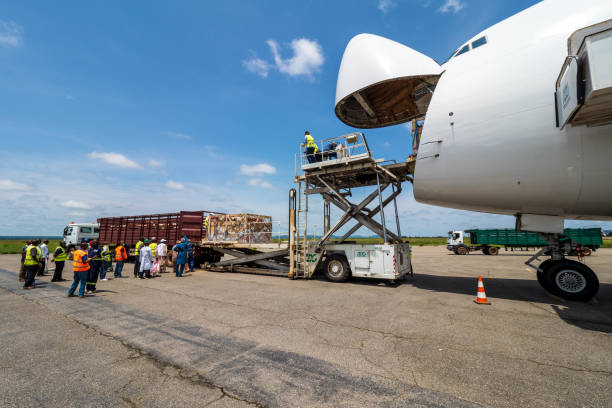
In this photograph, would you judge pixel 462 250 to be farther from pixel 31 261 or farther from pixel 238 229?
pixel 31 261

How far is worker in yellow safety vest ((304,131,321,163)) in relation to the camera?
37.4 feet

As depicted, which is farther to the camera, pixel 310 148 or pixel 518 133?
pixel 310 148

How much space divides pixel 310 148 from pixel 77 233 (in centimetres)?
2037

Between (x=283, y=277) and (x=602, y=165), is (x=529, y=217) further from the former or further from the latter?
(x=283, y=277)

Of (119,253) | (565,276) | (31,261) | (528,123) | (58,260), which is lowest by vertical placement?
(565,276)

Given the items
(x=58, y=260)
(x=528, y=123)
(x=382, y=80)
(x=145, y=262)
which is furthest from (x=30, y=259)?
(x=528, y=123)

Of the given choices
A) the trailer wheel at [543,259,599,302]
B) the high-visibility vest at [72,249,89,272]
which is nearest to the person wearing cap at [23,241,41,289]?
the high-visibility vest at [72,249,89,272]

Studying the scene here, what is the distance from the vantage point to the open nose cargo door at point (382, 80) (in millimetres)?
8438

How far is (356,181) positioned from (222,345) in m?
9.69

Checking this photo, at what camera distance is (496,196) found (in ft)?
21.7

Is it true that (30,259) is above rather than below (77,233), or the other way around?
below

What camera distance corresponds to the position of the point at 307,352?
3.87m

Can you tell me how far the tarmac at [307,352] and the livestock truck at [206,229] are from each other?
21.6ft

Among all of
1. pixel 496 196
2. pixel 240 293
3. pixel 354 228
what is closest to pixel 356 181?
pixel 354 228
